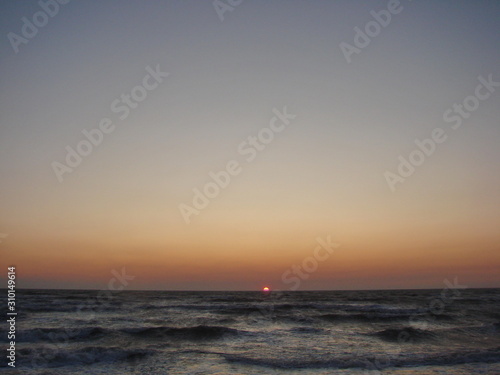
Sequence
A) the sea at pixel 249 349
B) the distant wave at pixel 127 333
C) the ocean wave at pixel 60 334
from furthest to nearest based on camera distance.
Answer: the distant wave at pixel 127 333
the ocean wave at pixel 60 334
the sea at pixel 249 349

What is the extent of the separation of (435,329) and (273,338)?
1103cm

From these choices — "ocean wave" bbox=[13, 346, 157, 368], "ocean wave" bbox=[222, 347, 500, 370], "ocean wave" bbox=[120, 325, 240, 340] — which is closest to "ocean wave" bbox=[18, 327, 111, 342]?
"ocean wave" bbox=[120, 325, 240, 340]

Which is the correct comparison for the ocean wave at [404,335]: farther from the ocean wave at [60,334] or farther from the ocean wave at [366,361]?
the ocean wave at [60,334]

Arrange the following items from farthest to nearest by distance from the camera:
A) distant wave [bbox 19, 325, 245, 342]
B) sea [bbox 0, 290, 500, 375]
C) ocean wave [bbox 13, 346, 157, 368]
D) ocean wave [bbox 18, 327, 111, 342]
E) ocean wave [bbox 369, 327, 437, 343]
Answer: ocean wave [bbox 369, 327, 437, 343]
distant wave [bbox 19, 325, 245, 342]
ocean wave [bbox 18, 327, 111, 342]
ocean wave [bbox 13, 346, 157, 368]
sea [bbox 0, 290, 500, 375]

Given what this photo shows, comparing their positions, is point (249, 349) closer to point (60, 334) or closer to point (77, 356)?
point (77, 356)

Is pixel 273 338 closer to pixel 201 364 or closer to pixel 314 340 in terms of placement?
pixel 314 340

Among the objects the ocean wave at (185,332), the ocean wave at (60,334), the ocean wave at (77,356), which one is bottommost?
the ocean wave at (185,332)

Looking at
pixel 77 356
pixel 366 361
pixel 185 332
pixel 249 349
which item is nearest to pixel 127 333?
pixel 185 332

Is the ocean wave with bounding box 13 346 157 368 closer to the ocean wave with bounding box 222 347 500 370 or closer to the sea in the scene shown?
the sea

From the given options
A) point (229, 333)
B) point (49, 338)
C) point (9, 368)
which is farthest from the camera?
point (229, 333)

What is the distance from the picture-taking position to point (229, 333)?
2053cm

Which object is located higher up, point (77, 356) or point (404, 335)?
point (77, 356)

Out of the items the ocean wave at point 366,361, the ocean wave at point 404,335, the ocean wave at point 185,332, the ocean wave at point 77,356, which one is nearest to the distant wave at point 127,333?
the ocean wave at point 185,332

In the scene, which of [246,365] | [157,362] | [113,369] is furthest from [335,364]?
[113,369]
